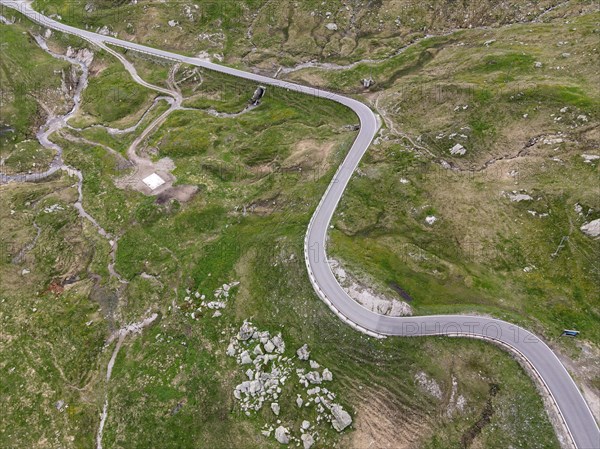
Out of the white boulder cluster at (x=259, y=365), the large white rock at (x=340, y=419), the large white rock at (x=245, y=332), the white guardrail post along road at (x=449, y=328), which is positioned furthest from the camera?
the large white rock at (x=245, y=332)

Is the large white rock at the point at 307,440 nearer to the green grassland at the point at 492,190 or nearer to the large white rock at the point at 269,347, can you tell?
the large white rock at the point at 269,347

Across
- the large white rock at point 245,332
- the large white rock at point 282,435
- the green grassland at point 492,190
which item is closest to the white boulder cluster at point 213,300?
the large white rock at point 245,332

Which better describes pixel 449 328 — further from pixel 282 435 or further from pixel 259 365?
pixel 259 365

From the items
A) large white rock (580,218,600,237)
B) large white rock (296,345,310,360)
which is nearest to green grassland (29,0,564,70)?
large white rock (580,218,600,237)

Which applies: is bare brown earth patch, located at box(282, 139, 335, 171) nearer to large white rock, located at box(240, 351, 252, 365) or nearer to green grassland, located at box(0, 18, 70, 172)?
large white rock, located at box(240, 351, 252, 365)

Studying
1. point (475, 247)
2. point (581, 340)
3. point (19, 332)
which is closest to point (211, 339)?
point (19, 332)
